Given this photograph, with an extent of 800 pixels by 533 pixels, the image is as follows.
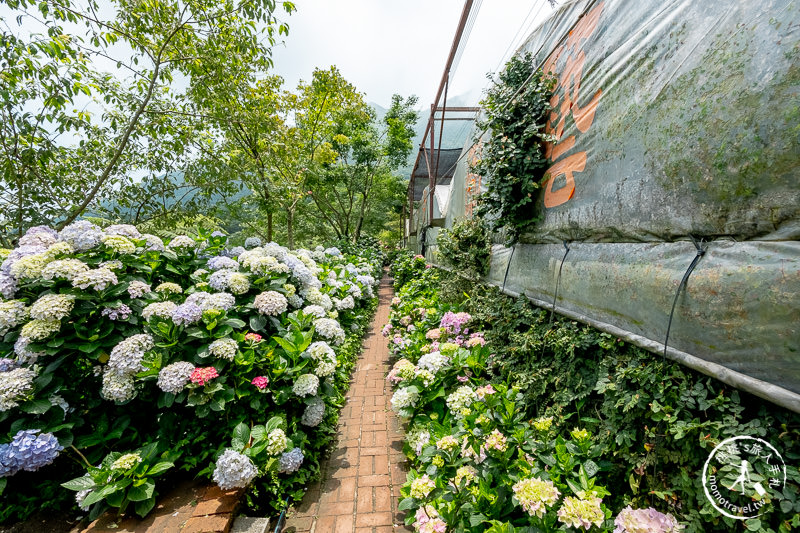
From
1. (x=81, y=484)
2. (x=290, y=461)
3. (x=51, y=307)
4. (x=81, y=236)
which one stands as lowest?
(x=290, y=461)

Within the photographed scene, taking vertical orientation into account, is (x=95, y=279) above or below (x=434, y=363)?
above

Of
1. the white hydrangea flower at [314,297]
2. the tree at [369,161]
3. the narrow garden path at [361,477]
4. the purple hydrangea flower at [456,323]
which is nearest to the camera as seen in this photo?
the narrow garden path at [361,477]

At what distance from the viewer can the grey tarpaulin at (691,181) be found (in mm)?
1022

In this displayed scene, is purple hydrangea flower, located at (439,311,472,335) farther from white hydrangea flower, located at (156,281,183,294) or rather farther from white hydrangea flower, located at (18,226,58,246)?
white hydrangea flower, located at (18,226,58,246)

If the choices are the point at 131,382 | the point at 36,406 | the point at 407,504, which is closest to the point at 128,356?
the point at 131,382

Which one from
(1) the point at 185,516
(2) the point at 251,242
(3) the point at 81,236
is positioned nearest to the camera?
(1) the point at 185,516

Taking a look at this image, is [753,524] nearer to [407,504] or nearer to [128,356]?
[407,504]

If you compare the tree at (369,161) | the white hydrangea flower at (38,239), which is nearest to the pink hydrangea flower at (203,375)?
the white hydrangea flower at (38,239)

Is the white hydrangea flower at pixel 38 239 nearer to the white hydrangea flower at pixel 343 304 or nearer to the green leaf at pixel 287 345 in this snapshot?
the green leaf at pixel 287 345

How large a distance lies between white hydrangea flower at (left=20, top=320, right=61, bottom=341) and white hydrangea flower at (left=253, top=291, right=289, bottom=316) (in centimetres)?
109

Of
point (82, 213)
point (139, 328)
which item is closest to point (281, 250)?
point (139, 328)

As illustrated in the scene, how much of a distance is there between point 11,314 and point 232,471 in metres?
1.60

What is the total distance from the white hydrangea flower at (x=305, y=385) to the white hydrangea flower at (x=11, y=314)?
1652mm

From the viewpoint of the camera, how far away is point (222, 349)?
1990mm
